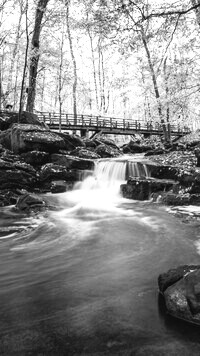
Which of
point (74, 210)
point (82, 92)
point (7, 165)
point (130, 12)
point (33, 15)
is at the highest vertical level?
point (33, 15)

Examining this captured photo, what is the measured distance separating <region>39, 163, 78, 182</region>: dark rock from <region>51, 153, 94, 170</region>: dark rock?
381mm

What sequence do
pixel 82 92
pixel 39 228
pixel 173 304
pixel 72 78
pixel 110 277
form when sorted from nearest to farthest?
A: pixel 173 304
pixel 110 277
pixel 39 228
pixel 72 78
pixel 82 92

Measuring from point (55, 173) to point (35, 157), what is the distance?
1.63 meters

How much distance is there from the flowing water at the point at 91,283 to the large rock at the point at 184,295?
0.10m

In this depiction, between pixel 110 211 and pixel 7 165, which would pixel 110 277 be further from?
pixel 7 165

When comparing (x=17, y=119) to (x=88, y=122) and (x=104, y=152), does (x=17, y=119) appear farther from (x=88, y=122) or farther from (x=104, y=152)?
(x=88, y=122)

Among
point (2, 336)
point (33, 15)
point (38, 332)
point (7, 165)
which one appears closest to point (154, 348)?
point (38, 332)

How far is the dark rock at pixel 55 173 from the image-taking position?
44.0ft

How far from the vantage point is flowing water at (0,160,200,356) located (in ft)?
9.01

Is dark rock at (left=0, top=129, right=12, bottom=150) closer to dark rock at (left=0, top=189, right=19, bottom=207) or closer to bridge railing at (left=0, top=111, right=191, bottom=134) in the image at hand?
dark rock at (left=0, top=189, right=19, bottom=207)

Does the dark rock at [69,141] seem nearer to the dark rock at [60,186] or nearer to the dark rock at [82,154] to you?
the dark rock at [82,154]

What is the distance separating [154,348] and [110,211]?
7387 millimetres

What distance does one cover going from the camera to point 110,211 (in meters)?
9.99

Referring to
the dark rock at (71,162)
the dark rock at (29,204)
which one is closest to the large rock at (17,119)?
the dark rock at (71,162)
